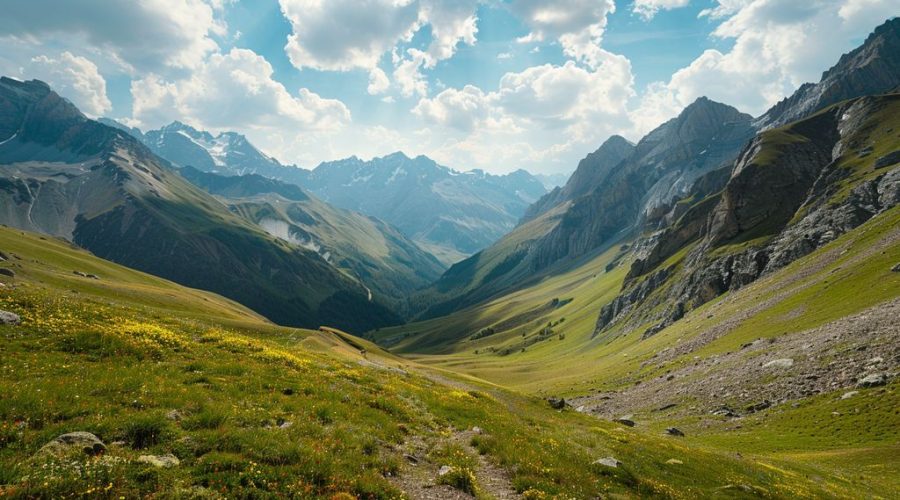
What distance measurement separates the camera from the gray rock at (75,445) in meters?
11.0

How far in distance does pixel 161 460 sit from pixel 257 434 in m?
2.91

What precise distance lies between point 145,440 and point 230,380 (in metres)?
7.14

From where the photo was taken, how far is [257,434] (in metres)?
14.3

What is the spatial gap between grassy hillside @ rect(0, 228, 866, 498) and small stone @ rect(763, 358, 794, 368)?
23.5 metres

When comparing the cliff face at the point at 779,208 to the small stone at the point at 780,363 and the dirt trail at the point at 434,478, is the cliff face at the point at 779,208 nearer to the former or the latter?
the small stone at the point at 780,363

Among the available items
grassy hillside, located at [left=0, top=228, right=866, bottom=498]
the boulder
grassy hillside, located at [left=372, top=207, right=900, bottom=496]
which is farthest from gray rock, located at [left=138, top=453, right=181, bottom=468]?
grassy hillside, located at [left=372, top=207, right=900, bottom=496]

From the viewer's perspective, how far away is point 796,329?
194 ft

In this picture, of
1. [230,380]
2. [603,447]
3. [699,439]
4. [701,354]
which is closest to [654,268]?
[701,354]

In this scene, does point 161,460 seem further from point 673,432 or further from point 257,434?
point 673,432

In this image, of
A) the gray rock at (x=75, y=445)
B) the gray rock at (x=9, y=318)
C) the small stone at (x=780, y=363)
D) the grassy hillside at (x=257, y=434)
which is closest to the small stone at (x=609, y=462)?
the grassy hillside at (x=257, y=434)

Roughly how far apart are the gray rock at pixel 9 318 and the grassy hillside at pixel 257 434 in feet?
1.04

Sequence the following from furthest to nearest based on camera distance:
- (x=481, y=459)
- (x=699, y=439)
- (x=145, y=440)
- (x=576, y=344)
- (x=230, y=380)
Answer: (x=576, y=344) < (x=699, y=439) < (x=230, y=380) < (x=481, y=459) < (x=145, y=440)

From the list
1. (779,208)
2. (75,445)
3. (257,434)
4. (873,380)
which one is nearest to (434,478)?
(257,434)

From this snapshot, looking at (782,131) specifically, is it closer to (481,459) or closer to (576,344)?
(576,344)
